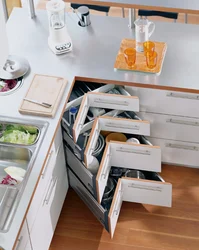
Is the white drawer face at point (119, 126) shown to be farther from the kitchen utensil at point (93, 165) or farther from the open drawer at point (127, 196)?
the open drawer at point (127, 196)

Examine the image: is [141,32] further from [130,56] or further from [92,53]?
[92,53]

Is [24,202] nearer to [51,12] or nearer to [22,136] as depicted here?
[22,136]

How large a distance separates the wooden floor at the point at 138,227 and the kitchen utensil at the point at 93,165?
0.40 meters

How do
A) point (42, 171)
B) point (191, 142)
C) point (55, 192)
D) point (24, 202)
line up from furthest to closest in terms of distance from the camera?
point (191, 142), point (55, 192), point (42, 171), point (24, 202)

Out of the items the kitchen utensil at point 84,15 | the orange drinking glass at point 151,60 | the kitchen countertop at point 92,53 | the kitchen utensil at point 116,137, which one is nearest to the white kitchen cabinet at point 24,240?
the kitchen countertop at point 92,53

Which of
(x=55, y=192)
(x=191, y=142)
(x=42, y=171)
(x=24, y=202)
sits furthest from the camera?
(x=191, y=142)

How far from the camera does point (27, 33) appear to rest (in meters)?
4.09

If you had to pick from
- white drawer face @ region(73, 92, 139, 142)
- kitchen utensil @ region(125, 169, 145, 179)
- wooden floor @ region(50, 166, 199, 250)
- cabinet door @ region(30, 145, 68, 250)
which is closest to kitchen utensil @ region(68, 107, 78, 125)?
white drawer face @ region(73, 92, 139, 142)

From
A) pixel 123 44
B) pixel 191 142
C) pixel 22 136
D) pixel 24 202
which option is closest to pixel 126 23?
pixel 123 44

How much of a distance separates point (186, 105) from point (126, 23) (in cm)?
68

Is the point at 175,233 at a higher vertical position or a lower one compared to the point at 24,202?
lower

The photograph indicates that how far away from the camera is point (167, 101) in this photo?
151 inches

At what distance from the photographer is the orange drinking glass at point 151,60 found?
3777 millimetres

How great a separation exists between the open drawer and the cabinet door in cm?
12
